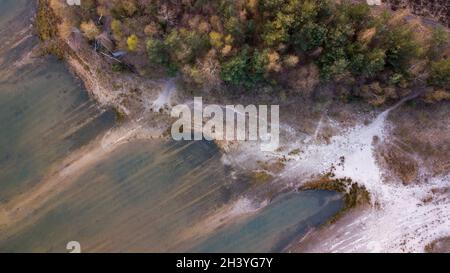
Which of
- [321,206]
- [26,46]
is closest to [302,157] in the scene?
[321,206]

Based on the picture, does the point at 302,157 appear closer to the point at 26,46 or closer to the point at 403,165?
the point at 403,165

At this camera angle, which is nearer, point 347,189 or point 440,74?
point 440,74

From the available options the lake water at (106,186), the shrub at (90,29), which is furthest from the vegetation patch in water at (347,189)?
the shrub at (90,29)

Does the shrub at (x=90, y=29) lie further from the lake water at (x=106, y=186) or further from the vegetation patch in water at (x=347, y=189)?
the vegetation patch in water at (x=347, y=189)

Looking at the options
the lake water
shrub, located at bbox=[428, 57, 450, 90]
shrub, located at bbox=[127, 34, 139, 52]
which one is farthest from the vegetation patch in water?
shrub, located at bbox=[127, 34, 139, 52]

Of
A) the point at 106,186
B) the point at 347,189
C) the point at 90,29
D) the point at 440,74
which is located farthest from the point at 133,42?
the point at 440,74

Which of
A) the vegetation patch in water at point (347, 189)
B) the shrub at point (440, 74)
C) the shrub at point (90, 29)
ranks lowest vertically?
the vegetation patch in water at point (347, 189)

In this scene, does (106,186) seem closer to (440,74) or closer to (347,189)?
(347,189)

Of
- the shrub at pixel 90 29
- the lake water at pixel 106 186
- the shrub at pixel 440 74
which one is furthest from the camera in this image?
the lake water at pixel 106 186
